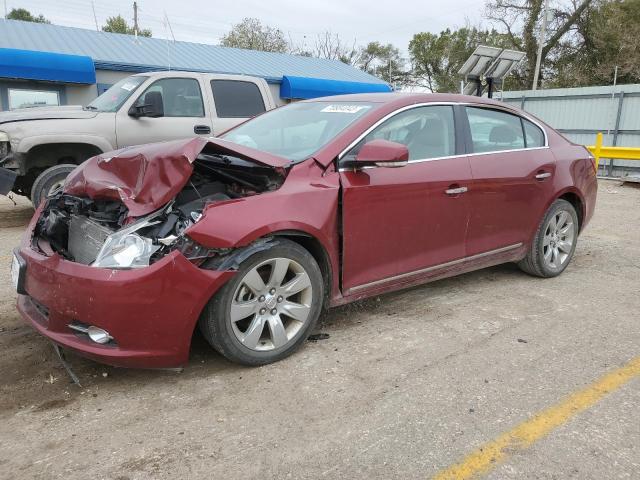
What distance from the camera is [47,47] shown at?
15719 mm

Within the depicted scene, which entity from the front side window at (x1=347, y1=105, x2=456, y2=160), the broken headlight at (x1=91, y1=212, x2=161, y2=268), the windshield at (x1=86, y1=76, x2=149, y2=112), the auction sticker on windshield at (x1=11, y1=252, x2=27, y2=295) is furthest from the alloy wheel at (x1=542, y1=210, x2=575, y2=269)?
the windshield at (x1=86, y1=76, x2=149, y2=112)

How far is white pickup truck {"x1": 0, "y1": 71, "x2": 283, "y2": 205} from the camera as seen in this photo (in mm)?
6250

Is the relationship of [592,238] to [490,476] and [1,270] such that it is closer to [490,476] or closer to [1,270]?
[490,476]

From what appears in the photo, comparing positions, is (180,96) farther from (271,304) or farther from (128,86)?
(271,304)

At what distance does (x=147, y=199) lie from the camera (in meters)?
2.96

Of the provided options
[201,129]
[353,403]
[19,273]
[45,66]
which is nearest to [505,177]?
[353,403]

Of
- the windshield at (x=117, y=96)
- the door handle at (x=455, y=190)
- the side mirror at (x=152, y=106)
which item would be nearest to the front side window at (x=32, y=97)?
the windshield at (x=117, y=96)

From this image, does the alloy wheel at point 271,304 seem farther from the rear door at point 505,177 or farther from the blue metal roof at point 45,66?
the blue metal roof at point 45,66

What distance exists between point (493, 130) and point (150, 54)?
617 inches

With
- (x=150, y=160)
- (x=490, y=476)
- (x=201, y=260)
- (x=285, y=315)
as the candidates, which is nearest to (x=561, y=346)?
(x=490, y=476)

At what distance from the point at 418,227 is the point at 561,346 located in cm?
122

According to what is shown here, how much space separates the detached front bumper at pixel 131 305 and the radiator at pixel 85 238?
210mm

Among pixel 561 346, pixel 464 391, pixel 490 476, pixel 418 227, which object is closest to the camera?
pixel 490 476

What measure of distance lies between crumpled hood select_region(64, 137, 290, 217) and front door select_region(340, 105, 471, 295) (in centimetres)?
60
